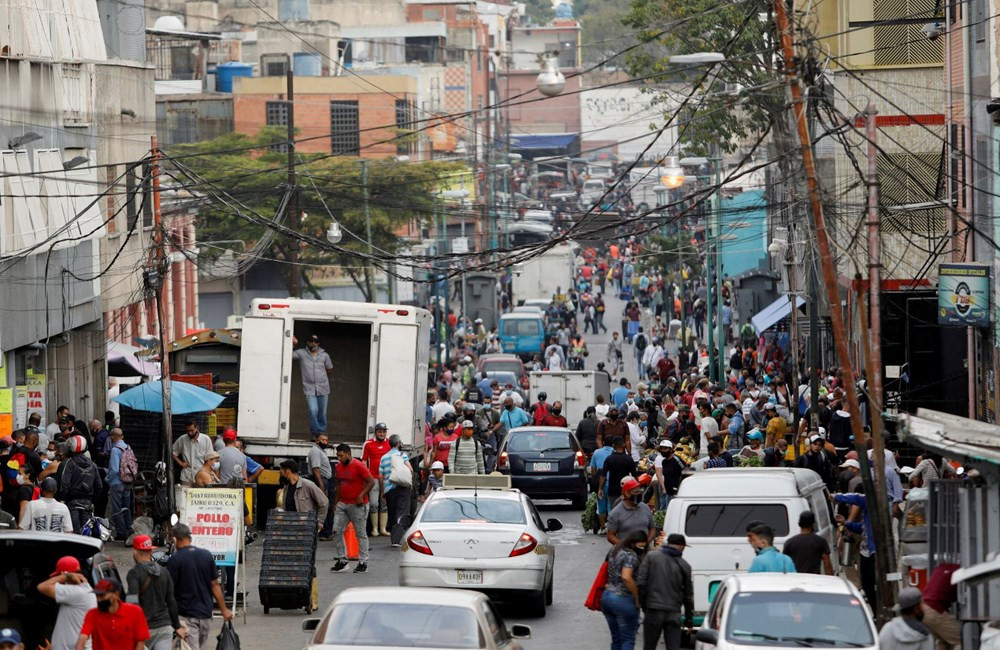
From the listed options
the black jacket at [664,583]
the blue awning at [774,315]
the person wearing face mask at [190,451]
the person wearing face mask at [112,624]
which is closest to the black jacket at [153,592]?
the person wearing face mask at [112,624]

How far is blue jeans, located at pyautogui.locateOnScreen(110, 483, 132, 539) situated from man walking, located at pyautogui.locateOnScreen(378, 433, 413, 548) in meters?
3.59

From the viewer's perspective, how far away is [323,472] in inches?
957

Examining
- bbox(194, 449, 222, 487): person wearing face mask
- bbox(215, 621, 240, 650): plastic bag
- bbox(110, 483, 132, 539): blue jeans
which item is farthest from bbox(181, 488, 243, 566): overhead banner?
bbox(110, 483, 132, 539): blue jeans

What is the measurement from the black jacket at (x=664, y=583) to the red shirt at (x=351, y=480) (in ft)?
21.8

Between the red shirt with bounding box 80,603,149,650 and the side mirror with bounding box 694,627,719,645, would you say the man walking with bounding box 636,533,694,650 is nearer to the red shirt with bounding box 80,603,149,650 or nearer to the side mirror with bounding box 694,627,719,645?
the side mirror with bounding box 694,627,719,645

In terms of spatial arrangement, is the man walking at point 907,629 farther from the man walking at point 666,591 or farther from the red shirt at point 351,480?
the red shirt at point 351,480

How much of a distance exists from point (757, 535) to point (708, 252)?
35.0 m

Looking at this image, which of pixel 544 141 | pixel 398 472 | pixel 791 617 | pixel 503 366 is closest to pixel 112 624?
pixel 791 617

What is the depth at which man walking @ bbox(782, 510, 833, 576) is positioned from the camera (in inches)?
644

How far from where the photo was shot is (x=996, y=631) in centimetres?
1262

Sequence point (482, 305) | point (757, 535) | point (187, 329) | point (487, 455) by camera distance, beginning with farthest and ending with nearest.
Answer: point (482, 305) < point (187, 329) < point (487, 455) < point (757, 535)

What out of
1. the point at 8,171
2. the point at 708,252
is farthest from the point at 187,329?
the point at 8,171

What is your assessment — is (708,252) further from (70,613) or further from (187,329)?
(70,613)

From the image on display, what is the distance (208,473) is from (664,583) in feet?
24.2
